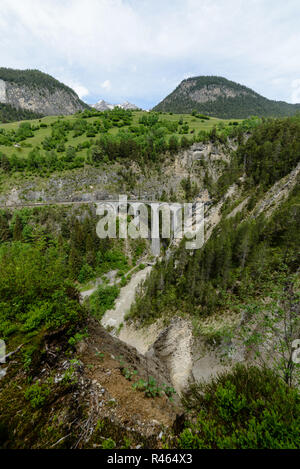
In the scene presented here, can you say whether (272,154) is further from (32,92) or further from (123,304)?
(32,92)

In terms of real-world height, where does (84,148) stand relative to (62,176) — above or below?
above

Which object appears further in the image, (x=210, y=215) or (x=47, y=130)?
(x=47, y=130)

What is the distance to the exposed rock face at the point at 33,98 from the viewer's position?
16400 cm

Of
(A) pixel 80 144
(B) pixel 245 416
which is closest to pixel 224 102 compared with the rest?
(A) pixel 80 144

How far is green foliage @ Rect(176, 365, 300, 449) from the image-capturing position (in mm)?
2971

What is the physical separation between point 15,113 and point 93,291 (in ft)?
617

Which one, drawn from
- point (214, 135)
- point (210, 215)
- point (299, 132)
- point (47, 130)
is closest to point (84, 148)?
point (47, 130)

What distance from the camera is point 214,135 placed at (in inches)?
2366

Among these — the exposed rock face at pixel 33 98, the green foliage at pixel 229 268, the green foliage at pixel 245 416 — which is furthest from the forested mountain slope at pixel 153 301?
the exposed rock face at pixel 33 98

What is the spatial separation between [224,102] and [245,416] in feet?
753

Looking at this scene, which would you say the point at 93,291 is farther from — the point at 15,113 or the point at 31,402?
the point at 15,113

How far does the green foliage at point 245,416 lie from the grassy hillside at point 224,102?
191 metres

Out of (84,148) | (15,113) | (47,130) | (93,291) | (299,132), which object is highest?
(15,113)
